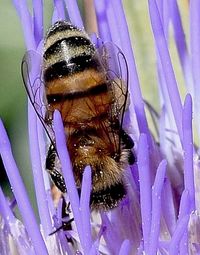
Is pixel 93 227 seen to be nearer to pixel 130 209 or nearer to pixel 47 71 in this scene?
pixel 130 209

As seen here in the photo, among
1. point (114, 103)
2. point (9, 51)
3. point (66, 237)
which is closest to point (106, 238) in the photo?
point (66, 237)

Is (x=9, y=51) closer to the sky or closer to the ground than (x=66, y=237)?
closer to the sky

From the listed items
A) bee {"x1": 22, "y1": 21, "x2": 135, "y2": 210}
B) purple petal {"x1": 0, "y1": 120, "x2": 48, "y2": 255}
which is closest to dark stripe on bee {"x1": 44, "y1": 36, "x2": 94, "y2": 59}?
bee {"x1": 22, "y1": 21, "x2": 135, "y2": 210}

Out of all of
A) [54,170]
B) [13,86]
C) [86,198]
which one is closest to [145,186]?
[86,198]

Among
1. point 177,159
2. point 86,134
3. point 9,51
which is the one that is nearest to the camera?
point 86,134

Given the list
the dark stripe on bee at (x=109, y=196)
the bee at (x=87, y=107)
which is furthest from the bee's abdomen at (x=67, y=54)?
the dark stripe on bee at (x=109, y=196)

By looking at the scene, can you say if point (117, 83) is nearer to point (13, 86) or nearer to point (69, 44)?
point (69, 44)

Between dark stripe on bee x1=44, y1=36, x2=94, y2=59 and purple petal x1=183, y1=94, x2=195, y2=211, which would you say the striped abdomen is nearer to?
dark stripe on bee x1=44, y1=36, x2=94, y2=59
